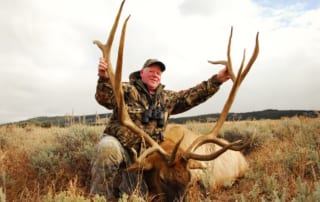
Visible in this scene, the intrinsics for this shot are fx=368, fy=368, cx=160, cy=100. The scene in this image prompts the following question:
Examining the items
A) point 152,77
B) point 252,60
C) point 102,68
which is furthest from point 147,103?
point 252,60

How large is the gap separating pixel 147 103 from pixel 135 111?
0.22 meters

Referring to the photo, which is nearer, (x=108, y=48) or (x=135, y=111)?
(x=108, y=48)

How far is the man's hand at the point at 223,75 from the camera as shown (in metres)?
4.69

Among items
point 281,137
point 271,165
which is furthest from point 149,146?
point 281,137

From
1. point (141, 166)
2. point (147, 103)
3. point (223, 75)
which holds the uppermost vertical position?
point (223, 75)

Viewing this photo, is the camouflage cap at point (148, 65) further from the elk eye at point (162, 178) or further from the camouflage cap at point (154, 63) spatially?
the elk eye at point (162, 178)

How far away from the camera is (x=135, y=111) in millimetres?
4547

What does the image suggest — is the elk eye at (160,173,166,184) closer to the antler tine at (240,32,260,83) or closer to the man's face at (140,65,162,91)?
the man's face at (140,65,162,91)

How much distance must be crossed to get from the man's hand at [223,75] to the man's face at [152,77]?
81 centimetres

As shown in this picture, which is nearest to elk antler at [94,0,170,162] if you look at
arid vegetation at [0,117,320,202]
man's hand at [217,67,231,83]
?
arid vegetation at [0,117,320,202]

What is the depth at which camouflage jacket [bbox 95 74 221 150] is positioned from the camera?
4.40m

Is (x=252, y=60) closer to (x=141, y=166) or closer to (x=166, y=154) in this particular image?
(x=166, y=154)

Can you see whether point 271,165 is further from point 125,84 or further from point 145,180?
point 125,84

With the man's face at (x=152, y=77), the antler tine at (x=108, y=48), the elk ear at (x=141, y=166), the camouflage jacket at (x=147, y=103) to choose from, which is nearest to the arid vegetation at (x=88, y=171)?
the elk ear at (x=141, y=166)
